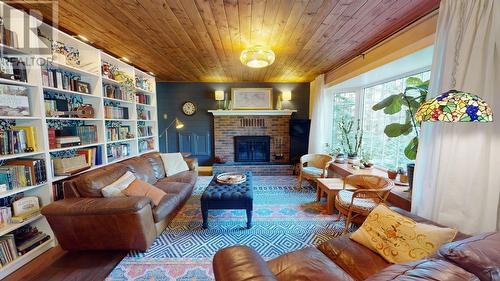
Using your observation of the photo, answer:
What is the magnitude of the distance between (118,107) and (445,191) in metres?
4.35

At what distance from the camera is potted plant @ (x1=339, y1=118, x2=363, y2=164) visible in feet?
12.7

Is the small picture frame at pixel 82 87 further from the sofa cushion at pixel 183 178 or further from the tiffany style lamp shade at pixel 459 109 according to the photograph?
the tiffany style lamp shade at pixel 459 109

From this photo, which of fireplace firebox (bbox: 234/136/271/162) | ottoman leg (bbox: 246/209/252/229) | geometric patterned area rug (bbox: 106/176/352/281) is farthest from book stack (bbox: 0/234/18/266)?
fireplace firebox (bbox: 234/136/271/162)

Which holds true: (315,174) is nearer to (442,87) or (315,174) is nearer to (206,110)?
(442,87)

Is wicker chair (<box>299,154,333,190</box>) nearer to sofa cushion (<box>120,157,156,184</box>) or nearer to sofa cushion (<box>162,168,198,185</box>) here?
sofa cushion (<box>162,168,198,185</box>)

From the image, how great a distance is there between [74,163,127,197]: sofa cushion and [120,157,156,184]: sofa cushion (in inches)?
15.9

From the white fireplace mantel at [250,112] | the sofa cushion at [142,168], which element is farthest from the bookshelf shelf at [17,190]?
the white fireplace mantel at [250,112]

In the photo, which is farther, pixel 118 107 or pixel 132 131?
pixel 132 131

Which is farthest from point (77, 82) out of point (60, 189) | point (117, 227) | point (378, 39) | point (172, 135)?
point (378, 39)

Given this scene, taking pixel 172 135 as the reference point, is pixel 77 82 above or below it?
above

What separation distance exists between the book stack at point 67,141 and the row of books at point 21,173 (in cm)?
33

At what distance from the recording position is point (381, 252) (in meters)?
1.41

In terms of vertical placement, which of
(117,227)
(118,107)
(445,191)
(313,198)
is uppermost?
(118,107)

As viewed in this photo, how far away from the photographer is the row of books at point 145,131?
421cm
